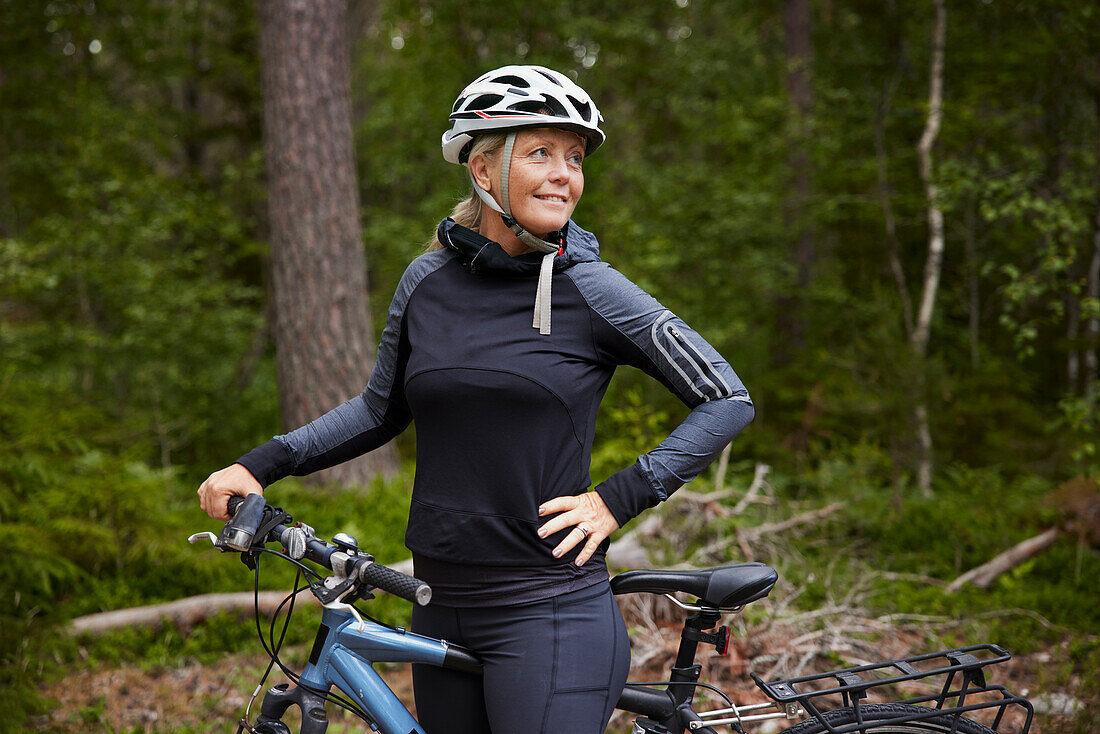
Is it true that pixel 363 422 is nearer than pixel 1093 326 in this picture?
Yes

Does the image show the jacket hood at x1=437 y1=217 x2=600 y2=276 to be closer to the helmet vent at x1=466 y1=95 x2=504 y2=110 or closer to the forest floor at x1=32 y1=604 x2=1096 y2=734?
the helmet vent at x1=466 y1=95 x2=504 y2=110

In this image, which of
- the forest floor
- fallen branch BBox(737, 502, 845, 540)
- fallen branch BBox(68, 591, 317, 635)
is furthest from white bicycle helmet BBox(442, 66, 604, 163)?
fallen branch BBox(737, 502, 845, 540)

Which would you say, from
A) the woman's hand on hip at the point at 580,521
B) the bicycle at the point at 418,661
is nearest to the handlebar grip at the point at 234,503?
the bicycle at the point at 418,661

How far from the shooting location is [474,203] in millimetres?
2242

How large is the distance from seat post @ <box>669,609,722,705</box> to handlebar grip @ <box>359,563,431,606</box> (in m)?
0.74

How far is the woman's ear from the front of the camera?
2.12 metres

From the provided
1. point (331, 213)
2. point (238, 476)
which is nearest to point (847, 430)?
point (331, 213)

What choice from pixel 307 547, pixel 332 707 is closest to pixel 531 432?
pixel 307 547

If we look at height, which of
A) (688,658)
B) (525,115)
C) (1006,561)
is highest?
(525,115)

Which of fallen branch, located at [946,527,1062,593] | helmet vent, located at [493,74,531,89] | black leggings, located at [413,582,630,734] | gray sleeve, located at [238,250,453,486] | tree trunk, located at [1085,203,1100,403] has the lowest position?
fallen branch, located at [946,527,1062,593]

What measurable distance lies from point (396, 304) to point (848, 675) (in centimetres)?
147

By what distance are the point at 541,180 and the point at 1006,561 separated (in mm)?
5306

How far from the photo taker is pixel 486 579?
76.7 inches

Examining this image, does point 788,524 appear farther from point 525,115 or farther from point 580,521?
point 525,115
